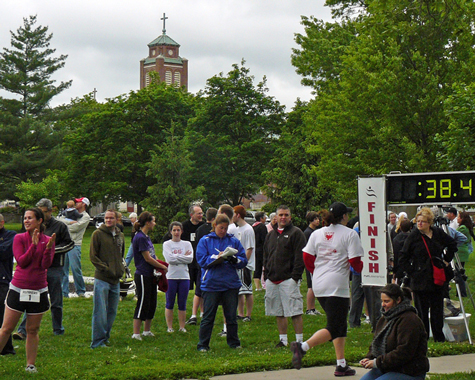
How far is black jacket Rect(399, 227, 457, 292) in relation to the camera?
9.55m

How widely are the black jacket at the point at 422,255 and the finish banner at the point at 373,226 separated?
1.18ft

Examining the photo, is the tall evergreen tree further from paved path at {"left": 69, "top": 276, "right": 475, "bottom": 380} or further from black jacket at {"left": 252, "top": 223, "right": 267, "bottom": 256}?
paved path at {"left": 69, "top": 276, "right": 475, "bottom": 380}

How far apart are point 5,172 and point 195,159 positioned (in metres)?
19.2

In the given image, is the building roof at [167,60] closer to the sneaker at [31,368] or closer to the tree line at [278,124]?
the tree line at [278,124]

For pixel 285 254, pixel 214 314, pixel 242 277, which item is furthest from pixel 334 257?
pixel 242 277

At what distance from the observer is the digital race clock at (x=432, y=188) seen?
31.1 feet

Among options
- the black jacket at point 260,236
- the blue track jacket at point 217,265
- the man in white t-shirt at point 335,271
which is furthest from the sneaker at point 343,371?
the black jacket at point 260,236

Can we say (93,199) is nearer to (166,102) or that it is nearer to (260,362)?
(166,102)

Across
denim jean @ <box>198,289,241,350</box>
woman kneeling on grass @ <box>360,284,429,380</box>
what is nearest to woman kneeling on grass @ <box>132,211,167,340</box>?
denim jean @ <box>198,289,241,350</box>

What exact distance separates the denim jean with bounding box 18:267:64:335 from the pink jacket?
2454 millimetres

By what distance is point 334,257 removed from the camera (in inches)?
311

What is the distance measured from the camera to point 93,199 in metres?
54.8

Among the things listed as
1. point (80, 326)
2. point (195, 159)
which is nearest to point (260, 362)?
point (80, 326)

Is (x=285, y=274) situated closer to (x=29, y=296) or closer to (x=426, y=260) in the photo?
(x=426, y=260)
